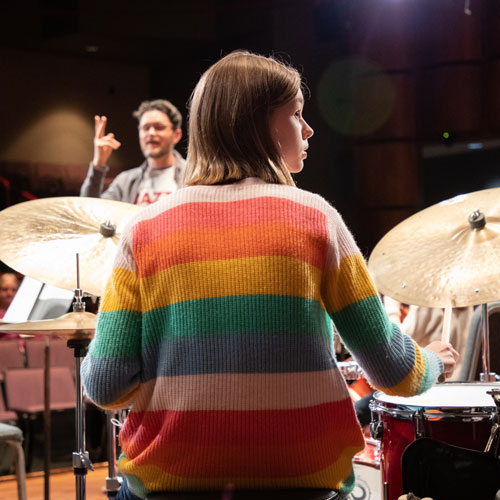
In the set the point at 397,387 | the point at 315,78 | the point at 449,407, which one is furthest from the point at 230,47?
the point at 397,387

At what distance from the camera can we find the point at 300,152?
1170 millimetres

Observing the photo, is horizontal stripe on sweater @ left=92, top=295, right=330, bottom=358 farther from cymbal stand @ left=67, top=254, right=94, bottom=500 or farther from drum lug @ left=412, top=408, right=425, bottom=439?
cymbal stand @ left=67, top=254, right=94, bottom=500

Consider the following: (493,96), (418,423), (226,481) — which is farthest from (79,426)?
(493,96)

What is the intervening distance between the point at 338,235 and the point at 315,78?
17.0 ft

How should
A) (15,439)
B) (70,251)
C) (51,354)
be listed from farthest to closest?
(51,354)
(15,439)
(70,251)

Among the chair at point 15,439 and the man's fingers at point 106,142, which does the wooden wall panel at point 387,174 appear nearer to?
the man's fingers at point 106,142

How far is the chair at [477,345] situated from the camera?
106 inches

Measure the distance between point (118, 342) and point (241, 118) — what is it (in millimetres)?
364

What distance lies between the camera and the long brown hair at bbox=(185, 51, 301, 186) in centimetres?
109

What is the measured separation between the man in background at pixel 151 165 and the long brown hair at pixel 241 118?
4.05m

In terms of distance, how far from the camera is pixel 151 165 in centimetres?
530

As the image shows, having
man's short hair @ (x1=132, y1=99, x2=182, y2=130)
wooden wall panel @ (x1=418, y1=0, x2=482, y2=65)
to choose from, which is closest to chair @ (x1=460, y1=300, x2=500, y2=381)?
man's short hair @ (x1=132, y1=99, x2=182, y2=130)

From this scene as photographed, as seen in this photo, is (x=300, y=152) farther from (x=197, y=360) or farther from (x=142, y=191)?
(x=142, y=191)

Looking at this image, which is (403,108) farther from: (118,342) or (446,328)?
(118,342)
